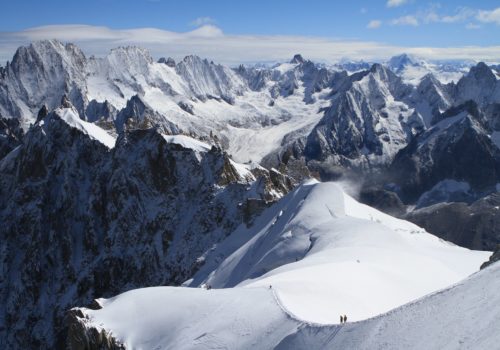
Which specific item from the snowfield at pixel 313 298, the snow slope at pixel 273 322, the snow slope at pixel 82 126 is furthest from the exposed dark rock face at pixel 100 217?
the snow slope at pixel 273 322

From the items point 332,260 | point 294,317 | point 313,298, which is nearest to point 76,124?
point 332,260

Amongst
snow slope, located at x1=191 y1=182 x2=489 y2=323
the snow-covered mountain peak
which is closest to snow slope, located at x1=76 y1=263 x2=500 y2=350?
snow slope, located at x1=191 y1=182 x2=489 y2=323

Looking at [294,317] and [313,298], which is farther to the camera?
[313,298]

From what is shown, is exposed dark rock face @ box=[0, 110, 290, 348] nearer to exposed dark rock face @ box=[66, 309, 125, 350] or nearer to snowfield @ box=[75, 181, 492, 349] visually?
snowfield @ box=[75, 181, 492, 349]

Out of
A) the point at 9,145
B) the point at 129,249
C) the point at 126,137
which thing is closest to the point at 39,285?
the point at 129,249

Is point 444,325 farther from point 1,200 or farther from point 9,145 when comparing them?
point 9,145

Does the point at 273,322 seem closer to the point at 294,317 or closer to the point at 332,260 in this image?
the point at 294,317
